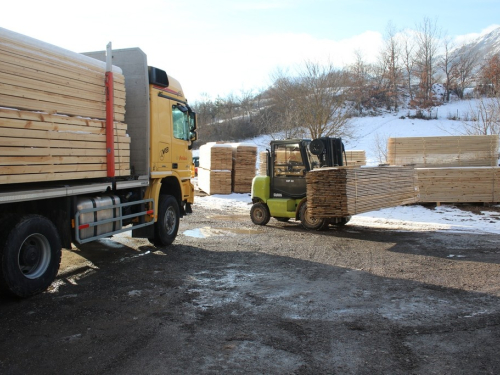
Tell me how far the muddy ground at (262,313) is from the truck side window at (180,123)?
259cm

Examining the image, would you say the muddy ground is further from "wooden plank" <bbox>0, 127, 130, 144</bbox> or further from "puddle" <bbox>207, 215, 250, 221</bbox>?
"puddle" <bbox>207, 215, 250, 221</bbox>

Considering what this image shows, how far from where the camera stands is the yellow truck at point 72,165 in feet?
17.9

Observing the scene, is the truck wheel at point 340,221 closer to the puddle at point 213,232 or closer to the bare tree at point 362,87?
the puddle at point 213,232

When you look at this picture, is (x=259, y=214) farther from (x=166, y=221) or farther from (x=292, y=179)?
(x=166, y=221)

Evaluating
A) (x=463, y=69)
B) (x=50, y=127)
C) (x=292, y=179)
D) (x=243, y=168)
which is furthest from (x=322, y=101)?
(x=463, y=69)

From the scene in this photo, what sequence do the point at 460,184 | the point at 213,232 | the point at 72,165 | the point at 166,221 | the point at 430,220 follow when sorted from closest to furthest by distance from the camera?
the point at 72,165
the point at 166,221
the point at 213,232
the point at 430,220
the point at 460,184

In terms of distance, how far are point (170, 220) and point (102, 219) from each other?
7.80ft

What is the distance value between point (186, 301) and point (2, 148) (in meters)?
3.01

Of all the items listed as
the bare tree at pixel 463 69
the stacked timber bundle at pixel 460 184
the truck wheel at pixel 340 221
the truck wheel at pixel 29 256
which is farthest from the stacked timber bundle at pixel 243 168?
the bare tree at pixel 463 69

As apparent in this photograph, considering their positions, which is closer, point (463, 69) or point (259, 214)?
point (259, 214)

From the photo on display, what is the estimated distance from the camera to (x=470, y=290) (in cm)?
616

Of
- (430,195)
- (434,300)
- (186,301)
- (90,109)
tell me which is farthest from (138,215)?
(430,195)

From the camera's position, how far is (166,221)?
9.30 meters

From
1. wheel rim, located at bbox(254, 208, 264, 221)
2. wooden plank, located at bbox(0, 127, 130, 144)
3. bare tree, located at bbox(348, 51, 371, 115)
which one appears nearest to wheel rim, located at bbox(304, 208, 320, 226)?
wheel rim, located at bbox(254, 208, 264, 221)
